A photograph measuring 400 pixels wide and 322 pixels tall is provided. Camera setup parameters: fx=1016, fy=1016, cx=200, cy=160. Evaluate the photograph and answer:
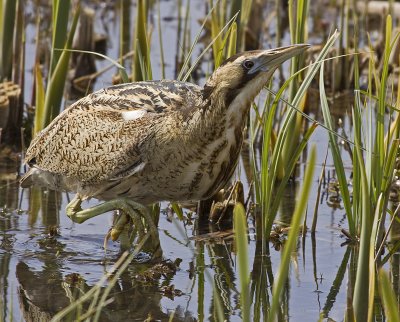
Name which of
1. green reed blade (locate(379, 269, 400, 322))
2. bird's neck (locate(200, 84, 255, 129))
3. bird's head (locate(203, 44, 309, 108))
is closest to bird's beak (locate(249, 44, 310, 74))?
bird's head (locate(203, 44, 309, 108))

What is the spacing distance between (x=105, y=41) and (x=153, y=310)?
496cm

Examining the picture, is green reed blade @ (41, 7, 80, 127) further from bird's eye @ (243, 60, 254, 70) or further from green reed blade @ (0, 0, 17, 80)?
bird's eye @ (243, 60, 254, 70)

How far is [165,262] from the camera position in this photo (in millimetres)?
4488

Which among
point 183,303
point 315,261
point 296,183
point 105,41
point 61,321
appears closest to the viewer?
point 61,321

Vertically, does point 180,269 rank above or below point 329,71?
below

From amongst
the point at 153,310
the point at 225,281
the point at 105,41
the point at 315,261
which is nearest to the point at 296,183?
the point at 315,261

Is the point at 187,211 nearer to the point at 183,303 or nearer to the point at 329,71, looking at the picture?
the point at 183,303

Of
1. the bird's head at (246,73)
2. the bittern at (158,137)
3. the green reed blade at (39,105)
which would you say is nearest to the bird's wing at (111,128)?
the bittern at (158,137)

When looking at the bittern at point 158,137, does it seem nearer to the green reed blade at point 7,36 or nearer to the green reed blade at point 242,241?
the green reed blade at point 7,36

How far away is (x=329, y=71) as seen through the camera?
7832 millimetres

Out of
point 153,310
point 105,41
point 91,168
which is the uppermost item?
point 105,41

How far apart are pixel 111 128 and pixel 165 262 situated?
25.5 inches

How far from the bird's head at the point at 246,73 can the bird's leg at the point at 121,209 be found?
599 millimetres

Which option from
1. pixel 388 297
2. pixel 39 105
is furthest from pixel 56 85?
pixel 388 297
